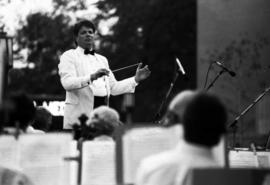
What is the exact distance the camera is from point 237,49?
13.6 meters

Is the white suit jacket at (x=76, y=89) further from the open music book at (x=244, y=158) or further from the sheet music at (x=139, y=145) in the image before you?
the sheet music at (x=139, y=145)

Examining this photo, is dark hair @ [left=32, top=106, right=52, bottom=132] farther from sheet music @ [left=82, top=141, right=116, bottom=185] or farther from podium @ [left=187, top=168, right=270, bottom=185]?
podium @ [left=187, top=168, right=270, bottom=185]

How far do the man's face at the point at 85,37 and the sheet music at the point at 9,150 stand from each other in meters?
3.00

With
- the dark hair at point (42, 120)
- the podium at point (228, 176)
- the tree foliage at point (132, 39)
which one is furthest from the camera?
the tree foliage at point (132, 39)

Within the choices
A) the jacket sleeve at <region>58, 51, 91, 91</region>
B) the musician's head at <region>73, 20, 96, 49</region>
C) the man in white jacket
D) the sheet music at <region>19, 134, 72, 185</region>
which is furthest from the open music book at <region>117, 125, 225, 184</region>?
the musician's head at <region>73, 20, 96, 49</region>

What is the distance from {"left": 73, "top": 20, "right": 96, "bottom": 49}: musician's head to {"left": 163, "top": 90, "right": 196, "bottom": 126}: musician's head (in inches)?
120

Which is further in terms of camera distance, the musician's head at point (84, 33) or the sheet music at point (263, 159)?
the musician's head at point (84, 33)

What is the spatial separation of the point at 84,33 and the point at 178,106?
10.7 ft

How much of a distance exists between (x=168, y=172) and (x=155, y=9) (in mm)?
14561

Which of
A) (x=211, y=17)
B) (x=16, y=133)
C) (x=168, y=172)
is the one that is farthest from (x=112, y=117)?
(x=211, y=17)

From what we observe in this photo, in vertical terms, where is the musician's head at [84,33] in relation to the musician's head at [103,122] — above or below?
above

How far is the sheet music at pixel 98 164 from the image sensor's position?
357 centimetres

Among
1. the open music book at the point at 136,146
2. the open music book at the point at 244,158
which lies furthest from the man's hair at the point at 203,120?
the open music book at the point at 244,158

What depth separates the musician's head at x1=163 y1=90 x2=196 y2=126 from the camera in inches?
119
